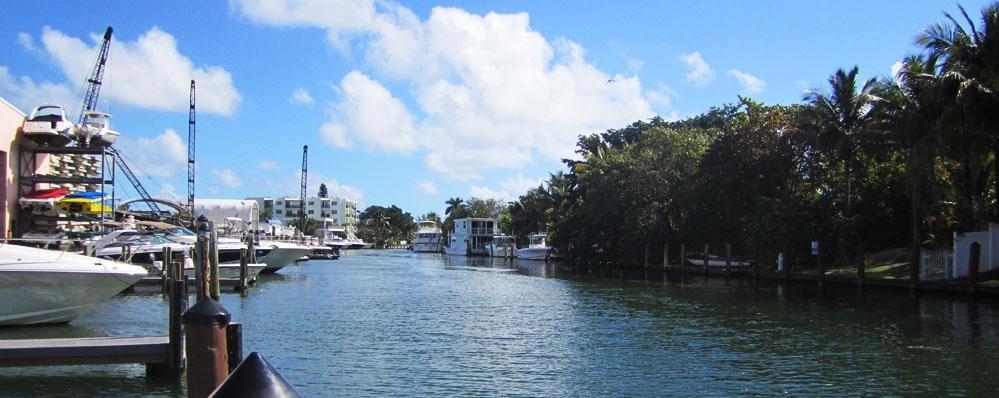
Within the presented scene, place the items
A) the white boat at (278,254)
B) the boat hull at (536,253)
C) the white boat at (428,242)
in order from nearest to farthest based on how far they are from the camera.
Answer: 1. the white boat at (278,254)
2. the boat hull at (536,253)
3. the white boat at (428,242)

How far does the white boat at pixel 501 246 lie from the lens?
321 feet

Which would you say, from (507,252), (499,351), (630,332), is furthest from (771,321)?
(507,252)

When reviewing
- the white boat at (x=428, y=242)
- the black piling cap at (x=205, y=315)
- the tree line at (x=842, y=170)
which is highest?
the tree line at (x=842, y=170)

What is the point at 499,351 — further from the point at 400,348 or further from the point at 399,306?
the point at 399,306

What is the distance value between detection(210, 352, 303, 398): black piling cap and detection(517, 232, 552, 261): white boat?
83.3 m

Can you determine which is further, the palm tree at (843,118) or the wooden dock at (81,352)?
the palm tree at (843,118)

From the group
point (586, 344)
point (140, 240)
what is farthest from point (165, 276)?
point (586, 344)

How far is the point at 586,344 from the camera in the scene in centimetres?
2072

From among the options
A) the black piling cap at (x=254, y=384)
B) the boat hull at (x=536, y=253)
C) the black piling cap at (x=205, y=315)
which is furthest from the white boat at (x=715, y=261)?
the black piling cap at (x=254, y=384)

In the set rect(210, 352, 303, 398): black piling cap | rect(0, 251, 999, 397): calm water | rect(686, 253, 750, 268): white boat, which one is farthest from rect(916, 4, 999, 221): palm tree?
rect(210, 352, 303, 398): black piling cap

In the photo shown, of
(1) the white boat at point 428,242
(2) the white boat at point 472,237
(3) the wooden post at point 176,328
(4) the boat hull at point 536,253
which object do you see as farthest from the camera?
(1) the white boat at point 428,242

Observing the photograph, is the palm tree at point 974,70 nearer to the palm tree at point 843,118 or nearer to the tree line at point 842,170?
the tree line at point 842,170

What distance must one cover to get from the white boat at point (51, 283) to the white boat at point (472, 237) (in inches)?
3360

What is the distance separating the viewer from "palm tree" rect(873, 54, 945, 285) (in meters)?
32.2
